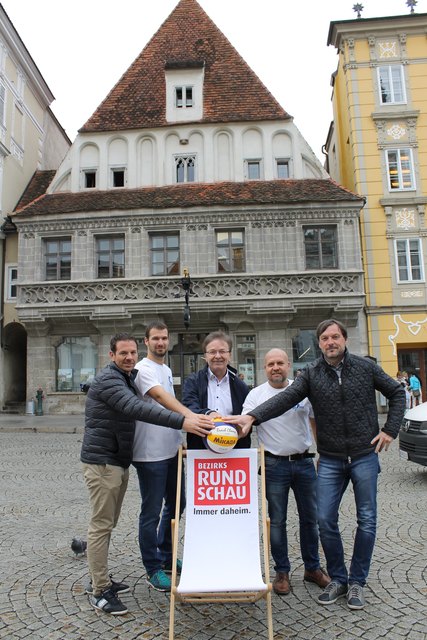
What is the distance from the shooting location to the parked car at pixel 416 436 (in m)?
7.97

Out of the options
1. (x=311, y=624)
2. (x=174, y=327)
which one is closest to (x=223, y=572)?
(x=311, y=624)

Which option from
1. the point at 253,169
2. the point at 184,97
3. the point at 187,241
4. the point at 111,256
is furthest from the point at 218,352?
the point at 184,97

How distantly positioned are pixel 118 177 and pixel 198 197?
160 inches

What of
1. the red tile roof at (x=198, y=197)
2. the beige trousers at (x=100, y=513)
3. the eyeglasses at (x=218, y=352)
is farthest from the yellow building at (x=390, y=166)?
the beige trousers at (x=100, y=513)

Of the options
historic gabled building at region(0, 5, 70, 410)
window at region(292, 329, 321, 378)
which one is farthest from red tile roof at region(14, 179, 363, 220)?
window at region(292, 329, 321, 378)

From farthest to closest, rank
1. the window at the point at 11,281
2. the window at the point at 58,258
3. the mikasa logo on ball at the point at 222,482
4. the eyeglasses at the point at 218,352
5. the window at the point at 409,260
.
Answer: the window at the point at 11,281 → the window at the point at 58,258 → the window at the point at 409,260 → the eyeglasses at the point at 218,352 → the mikasa logo on ball at the point at 222,482

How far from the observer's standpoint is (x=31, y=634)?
345 cm

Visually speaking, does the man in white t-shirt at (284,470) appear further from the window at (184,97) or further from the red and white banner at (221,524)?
the window at (184,97)

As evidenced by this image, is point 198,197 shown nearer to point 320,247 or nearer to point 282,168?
point 282,168

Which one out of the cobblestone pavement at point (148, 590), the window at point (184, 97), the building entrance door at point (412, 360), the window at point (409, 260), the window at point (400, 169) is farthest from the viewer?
the window at point (184, 97)

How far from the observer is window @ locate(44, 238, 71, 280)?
70.2 feet

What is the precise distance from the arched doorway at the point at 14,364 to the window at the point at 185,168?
9584 mm

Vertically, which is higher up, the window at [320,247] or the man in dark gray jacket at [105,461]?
the window at [320,247]

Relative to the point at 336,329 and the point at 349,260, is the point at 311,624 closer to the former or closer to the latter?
the point at 336,329
